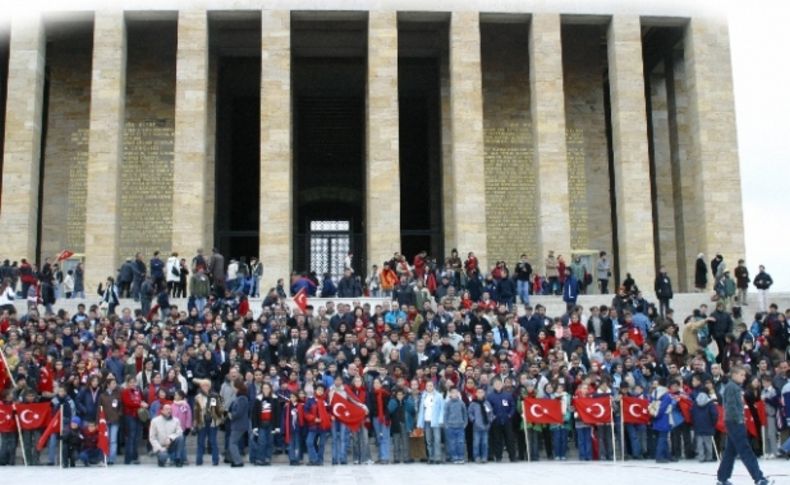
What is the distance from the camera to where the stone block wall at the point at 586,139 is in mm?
34453

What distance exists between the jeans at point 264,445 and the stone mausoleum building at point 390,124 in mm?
13990

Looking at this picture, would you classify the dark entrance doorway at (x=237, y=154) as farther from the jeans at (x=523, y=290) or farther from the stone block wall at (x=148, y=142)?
the jeans at (x=523, y=290)

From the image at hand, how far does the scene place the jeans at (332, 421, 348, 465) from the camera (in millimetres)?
16234

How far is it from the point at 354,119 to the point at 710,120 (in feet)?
47.1

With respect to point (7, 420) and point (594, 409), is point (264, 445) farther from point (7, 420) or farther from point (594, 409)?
point (594, 409)

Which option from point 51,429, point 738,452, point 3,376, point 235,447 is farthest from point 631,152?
point 738,452

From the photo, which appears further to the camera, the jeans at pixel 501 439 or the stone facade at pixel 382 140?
the stone facade at pixel 382 140

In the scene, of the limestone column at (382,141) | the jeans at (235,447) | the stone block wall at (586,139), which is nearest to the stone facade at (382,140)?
the limestone column at (382,141)

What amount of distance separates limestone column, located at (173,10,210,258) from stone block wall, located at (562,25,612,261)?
39.5 ft

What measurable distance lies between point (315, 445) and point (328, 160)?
25.9 metres

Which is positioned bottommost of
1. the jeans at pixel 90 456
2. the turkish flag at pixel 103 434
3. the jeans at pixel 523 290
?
the jeans at pixel 90 456

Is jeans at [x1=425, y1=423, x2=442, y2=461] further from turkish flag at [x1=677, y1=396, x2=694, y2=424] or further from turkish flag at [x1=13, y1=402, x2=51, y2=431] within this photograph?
turkish flag at [x1=13, y1=402, x2=51, y2=431]

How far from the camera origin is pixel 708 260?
31.4 m

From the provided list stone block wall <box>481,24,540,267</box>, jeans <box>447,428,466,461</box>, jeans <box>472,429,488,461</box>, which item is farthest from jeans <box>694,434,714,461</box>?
stone block wall <box>481,24,540,267</box>
